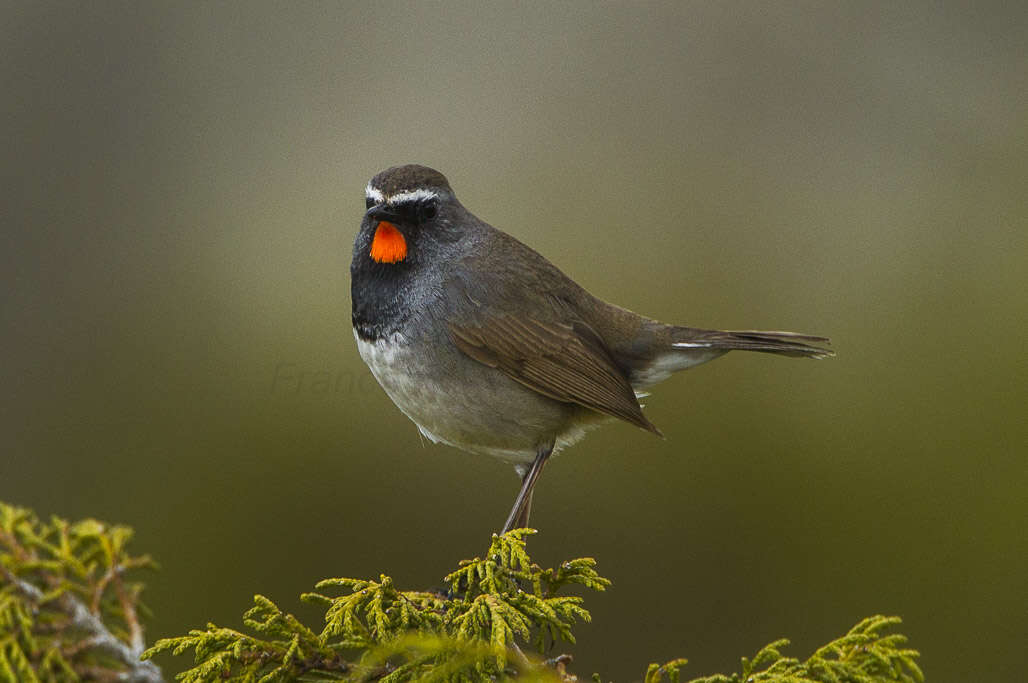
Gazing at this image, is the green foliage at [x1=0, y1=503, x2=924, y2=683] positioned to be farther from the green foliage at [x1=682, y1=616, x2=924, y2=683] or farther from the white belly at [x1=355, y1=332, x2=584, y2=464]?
the white belly at [x1=355, y1=332, x2=584, y2=464]

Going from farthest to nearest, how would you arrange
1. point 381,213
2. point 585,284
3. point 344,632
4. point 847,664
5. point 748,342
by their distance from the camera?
point 585,284, point 748,342, point 381,213, point 847,664, point 344,632

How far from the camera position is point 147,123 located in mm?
7965

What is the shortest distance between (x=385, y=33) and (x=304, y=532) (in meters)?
4.48

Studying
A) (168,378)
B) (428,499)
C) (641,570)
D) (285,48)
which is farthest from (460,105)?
(641,570)

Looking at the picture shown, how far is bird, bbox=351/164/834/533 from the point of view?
3609mm

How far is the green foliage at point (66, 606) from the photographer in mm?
2883

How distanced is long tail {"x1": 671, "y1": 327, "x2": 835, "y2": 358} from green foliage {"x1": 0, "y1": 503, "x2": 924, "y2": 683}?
51.1 inches

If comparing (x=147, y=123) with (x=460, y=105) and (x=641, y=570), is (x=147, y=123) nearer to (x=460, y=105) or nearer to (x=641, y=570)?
(x=460, y=105)

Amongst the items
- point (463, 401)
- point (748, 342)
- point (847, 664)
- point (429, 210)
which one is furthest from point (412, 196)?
point (847, 664)

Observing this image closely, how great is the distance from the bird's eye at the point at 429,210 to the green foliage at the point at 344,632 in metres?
1.31

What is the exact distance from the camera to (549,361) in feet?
A: 12.4

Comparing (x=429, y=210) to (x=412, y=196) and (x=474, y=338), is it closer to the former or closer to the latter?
(x=412, y=196)

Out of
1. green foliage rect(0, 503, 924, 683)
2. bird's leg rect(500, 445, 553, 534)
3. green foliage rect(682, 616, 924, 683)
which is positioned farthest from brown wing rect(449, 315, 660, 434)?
green foliage rect(682, 616, 924, 683)

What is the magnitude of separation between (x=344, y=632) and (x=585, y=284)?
11.2 feet
